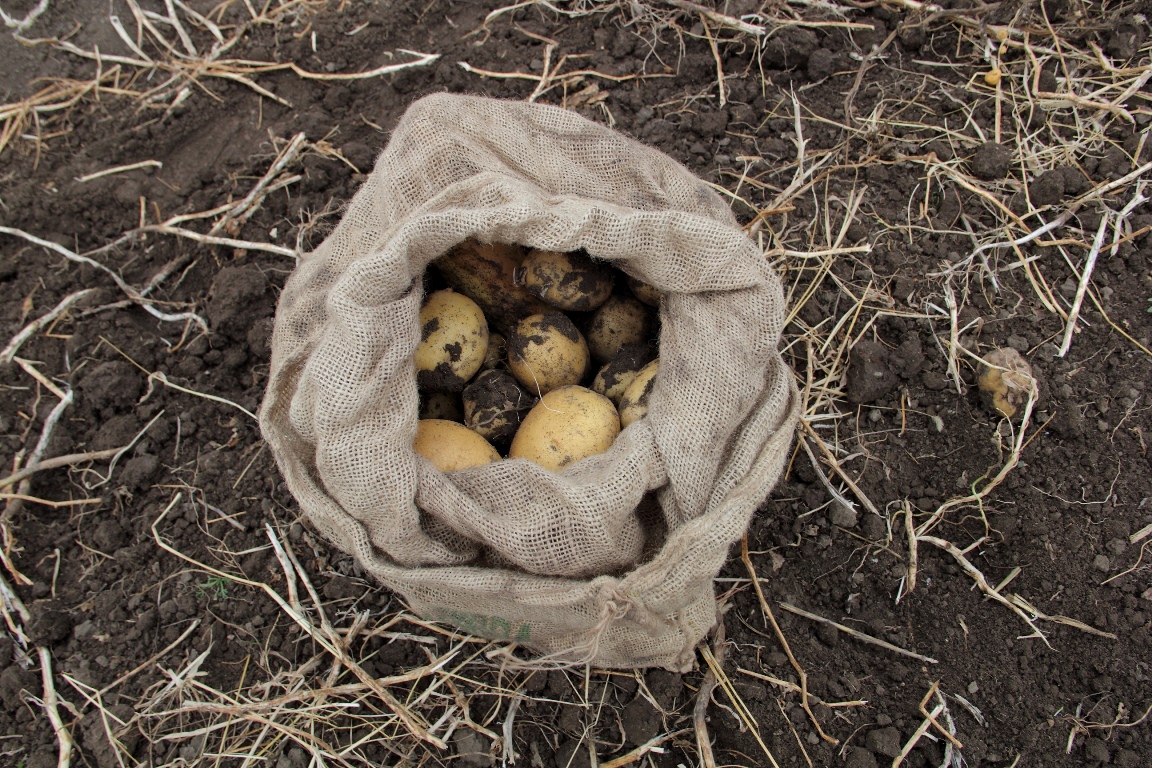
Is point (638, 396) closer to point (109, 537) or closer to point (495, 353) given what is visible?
point (495, 353)

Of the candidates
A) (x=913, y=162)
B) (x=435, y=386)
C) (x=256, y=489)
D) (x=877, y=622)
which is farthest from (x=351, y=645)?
(x=913, y=162)

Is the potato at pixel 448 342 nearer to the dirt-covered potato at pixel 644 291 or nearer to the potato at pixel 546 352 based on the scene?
the potato at pixel 546 352

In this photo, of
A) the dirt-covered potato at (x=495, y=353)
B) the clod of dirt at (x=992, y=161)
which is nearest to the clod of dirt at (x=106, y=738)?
Result: the dirt-covered potato at (x=495, y=353)

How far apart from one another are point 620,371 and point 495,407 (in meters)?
0.35

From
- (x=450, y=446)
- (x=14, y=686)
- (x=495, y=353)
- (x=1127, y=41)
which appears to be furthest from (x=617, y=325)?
(x=1127, y=41)

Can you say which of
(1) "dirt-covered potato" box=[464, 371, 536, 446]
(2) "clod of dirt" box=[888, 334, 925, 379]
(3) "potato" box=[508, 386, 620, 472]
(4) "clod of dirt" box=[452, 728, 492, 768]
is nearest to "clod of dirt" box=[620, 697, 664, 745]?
(4) "clod of dirt" box=[452, 728, 492, 768]

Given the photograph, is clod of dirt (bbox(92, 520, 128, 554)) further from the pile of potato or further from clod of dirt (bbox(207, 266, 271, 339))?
the pile of potato

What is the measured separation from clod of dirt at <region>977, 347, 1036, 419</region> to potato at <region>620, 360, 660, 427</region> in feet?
3.37

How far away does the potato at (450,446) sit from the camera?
6.32 ft

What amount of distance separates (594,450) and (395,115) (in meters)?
1.60

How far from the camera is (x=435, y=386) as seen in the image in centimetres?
215

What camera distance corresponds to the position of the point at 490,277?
7.25 ft

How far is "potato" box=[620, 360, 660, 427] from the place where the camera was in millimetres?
1990

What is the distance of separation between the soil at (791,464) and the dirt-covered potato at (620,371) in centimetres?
56
